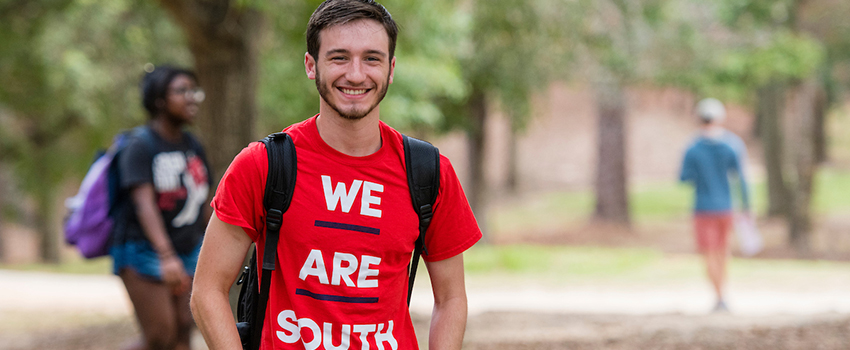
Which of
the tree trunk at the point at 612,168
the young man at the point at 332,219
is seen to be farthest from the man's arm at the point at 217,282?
the tree trunk at the point at 612,168

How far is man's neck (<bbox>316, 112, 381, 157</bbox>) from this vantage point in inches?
91.4

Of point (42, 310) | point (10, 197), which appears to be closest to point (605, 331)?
point (42, 310)

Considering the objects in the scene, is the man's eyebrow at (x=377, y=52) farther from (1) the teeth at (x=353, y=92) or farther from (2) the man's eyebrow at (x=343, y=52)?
(1) the teeth at (x=353, y=92)

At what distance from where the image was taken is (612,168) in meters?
25.3

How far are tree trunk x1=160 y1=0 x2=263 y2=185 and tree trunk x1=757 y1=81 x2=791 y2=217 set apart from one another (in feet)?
61.6

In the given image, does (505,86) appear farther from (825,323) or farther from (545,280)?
(825,323)

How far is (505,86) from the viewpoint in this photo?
16.0 m

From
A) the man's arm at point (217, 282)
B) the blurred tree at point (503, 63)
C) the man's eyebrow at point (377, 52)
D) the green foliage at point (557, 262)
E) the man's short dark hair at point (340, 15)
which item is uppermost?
the blurred tree at point (503, 63)

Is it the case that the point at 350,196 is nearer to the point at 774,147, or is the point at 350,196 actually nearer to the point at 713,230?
the point at 713,230

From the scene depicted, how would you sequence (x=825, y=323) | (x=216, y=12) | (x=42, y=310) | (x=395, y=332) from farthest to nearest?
(x=42, y=310) < (x=216, y=12) < (x=825, y=323) < (x=395, y=332)

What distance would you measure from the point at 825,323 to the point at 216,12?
18.3 feet

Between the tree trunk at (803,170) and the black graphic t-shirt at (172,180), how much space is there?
1659cm

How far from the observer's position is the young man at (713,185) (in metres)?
8.51

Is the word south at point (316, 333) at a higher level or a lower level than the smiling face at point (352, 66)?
lower
